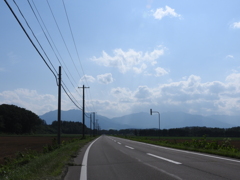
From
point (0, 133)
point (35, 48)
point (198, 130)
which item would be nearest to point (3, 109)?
point (0, 133)

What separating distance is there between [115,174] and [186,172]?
2.13 m

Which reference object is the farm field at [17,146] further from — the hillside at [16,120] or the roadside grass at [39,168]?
the hillside at [16,120]

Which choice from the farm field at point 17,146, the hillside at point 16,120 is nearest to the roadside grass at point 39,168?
the farm field at point 17,146

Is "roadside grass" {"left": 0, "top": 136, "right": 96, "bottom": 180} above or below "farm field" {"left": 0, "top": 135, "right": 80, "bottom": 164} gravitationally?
above

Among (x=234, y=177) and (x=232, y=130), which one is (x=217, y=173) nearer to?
(x=234, y=177)

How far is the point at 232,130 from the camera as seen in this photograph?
10188 centimetres

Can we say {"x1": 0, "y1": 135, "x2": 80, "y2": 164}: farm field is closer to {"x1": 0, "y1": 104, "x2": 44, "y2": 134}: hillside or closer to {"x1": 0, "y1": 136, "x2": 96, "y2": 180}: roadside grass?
{"x1": 0, "y1": 136, "x2": 96, "y2": 180}: roadside grass

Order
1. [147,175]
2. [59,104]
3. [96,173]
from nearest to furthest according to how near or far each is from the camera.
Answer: [147,175] → [96,173] → [59,104]

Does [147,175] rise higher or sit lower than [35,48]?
lower

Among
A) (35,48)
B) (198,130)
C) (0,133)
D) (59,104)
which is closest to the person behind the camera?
(35,48)

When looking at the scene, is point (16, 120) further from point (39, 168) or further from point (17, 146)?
point (39, 168)

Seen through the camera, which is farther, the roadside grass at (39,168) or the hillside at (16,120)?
the hillside at (16,120)

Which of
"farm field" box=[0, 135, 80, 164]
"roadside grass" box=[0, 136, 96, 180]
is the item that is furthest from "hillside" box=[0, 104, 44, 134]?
"roadside grass" box=[0, 136, 96, 180]

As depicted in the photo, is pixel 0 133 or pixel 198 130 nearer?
pixel 0 133
